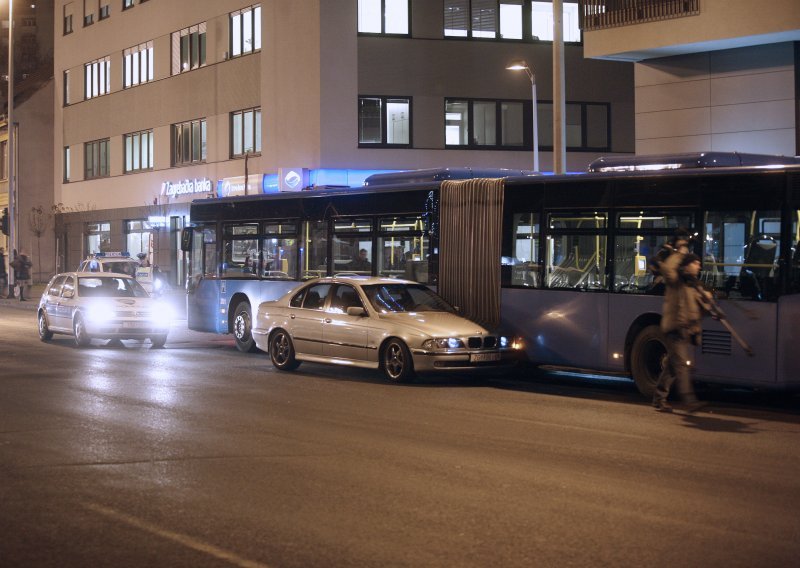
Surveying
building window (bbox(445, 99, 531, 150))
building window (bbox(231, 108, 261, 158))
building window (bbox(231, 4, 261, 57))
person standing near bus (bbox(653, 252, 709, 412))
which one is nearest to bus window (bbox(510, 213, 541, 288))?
person standing near bus (bbox(653, 252, 709, 412))

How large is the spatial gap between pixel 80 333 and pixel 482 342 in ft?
32.8

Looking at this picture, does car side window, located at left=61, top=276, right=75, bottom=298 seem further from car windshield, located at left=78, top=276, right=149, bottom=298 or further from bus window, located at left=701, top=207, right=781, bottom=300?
bus window, located at left=701, top=207, right=781, bottom=300

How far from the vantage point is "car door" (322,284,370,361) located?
1617 centimetres

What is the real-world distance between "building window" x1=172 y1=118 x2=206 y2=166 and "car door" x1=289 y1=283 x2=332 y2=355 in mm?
26793

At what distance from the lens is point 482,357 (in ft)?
51.1

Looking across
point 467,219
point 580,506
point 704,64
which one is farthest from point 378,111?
point 580,506

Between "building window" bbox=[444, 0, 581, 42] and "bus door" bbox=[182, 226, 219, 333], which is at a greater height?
"building window" bbox=[444, 0, 581, 42]

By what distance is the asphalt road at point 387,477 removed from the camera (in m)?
6.73

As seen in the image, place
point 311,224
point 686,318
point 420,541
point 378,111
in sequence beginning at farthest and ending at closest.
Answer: point 378,111 → point 311,224 → point 686,318 → point 420,541

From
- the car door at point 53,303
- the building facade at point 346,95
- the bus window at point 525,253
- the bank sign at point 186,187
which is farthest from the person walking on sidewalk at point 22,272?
the bus window at point 525,253

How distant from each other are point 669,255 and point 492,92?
26.4 metres

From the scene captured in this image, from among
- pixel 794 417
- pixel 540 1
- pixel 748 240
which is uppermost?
pixel 540 1

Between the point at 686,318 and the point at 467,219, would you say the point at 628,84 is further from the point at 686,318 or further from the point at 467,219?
the point at 686,318

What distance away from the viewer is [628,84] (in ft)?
131
